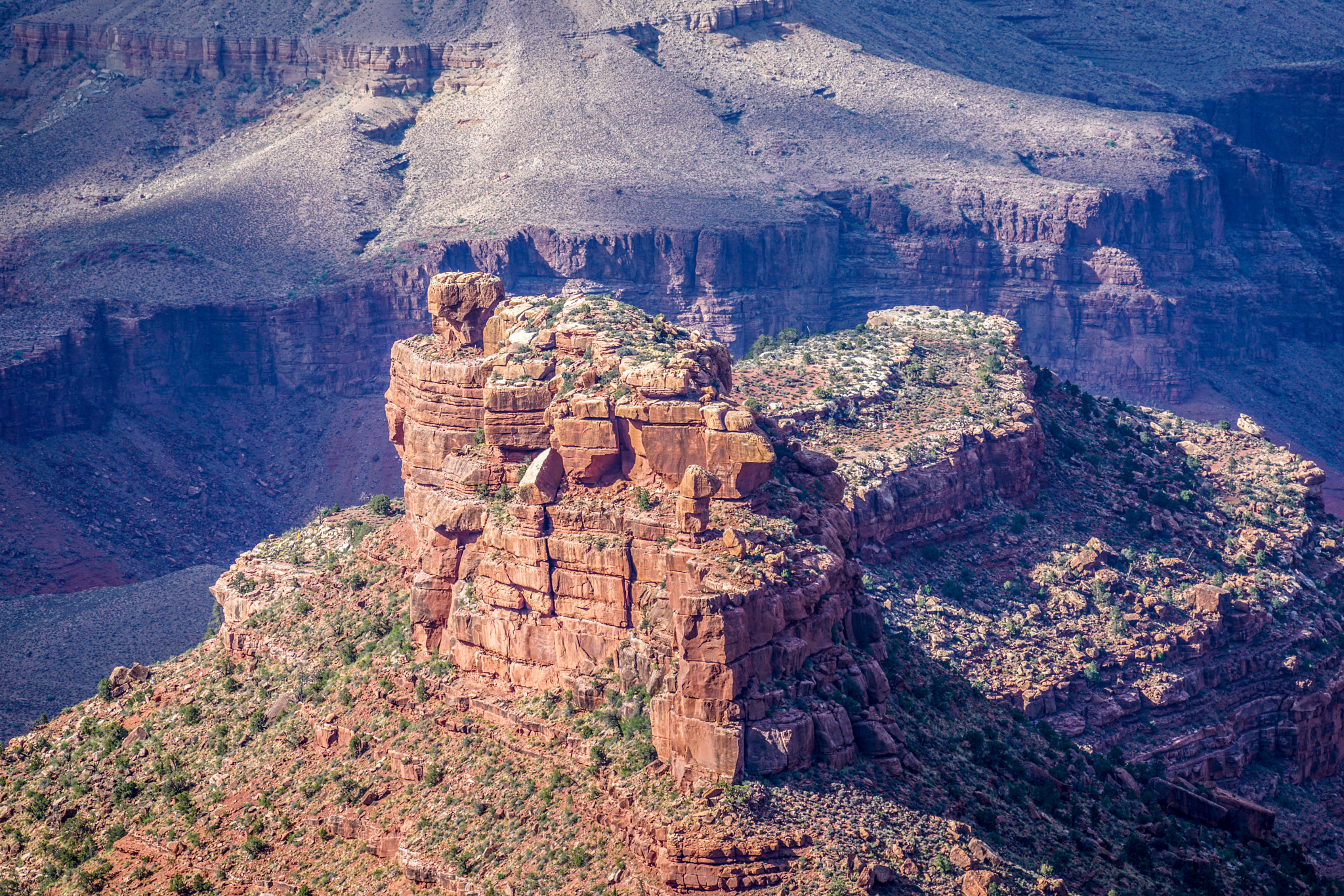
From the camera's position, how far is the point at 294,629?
265 ft

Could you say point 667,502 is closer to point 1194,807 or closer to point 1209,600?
point 1194,807

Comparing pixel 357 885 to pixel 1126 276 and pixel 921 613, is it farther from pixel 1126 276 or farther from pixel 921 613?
pixel 1126 276

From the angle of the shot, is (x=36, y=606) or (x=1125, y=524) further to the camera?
(x=36, y=606)

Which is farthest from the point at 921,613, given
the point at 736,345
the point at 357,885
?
the point at 736,345

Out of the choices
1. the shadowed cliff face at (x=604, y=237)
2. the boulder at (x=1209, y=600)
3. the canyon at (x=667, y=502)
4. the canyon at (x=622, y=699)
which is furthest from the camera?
the shadowed cliff face at (x=604, y=237)

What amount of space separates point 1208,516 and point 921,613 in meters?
22.8

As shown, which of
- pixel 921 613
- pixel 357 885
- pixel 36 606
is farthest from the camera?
pixel 36 606

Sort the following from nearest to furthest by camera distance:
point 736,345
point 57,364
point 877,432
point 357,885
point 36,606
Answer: point 357,885
point 877,432
point 36,606
point 57,364
point 736,345

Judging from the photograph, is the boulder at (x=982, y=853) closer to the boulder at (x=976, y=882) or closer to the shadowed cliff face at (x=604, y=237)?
the boulder at (x=976, y=882)

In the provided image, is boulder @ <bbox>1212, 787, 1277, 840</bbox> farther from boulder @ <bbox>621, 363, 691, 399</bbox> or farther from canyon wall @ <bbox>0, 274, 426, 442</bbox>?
canyon wall @ <bbox>0, 274, 426, 442</bbox>

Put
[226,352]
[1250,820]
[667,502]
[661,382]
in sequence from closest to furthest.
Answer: [667,502], [661,382], [1250,820], [226,352]

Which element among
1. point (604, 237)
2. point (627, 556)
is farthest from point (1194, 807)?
point (604, 237)

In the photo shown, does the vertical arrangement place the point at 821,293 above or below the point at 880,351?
below

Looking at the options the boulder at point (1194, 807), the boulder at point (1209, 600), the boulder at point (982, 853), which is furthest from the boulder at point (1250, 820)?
the boulder at point (1209, 600)
